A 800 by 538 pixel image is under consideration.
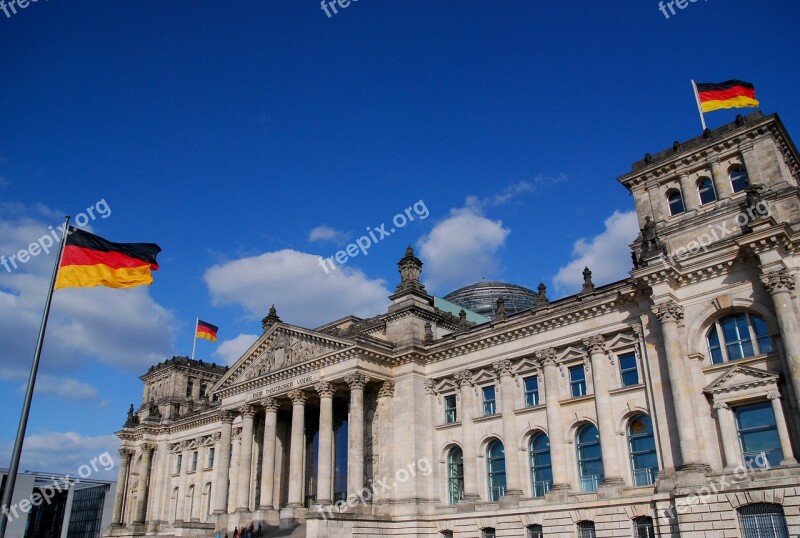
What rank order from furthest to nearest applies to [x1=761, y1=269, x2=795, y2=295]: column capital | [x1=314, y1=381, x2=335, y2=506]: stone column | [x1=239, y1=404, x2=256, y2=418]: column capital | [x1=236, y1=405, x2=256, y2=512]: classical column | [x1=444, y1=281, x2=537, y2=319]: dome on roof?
[x1=444, y1=281, x2=537, y2=319]: dome on roof
[x1=239, y1=404, x2=256, y2=418]: column capital
[x1=236, y1=405, x2=256, y2=512]: classical column
[x1=314, y1=381, x2=335, y2=506]: stone column
[x1=761, y1=269, x2=795, y2=295]: column capital

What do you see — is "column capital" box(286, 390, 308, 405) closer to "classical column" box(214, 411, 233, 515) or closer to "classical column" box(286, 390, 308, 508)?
"classical column" box(286, 390, 308, 508)

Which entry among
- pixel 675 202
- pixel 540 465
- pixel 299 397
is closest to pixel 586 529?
pixel 540 465

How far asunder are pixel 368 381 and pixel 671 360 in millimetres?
19244

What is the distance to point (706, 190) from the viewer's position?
118 feet

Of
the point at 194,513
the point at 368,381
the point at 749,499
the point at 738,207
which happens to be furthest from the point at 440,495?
the point at 194,513

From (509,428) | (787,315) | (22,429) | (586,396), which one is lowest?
(22,429)

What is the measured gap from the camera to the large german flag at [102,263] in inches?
859

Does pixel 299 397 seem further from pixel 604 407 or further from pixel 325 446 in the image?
pixel 604 407

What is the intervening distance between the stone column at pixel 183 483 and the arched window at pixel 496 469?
115ft

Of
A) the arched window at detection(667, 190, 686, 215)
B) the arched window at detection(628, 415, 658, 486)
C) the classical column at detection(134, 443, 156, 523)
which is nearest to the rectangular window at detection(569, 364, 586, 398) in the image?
the arched window at detection(628, 415, 658, 486)

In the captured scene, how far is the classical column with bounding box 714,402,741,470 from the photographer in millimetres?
29328

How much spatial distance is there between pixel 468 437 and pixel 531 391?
4976 millimetres

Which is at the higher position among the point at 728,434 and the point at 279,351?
the point at 279,351

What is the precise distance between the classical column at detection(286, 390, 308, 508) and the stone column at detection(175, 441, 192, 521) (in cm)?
2320
